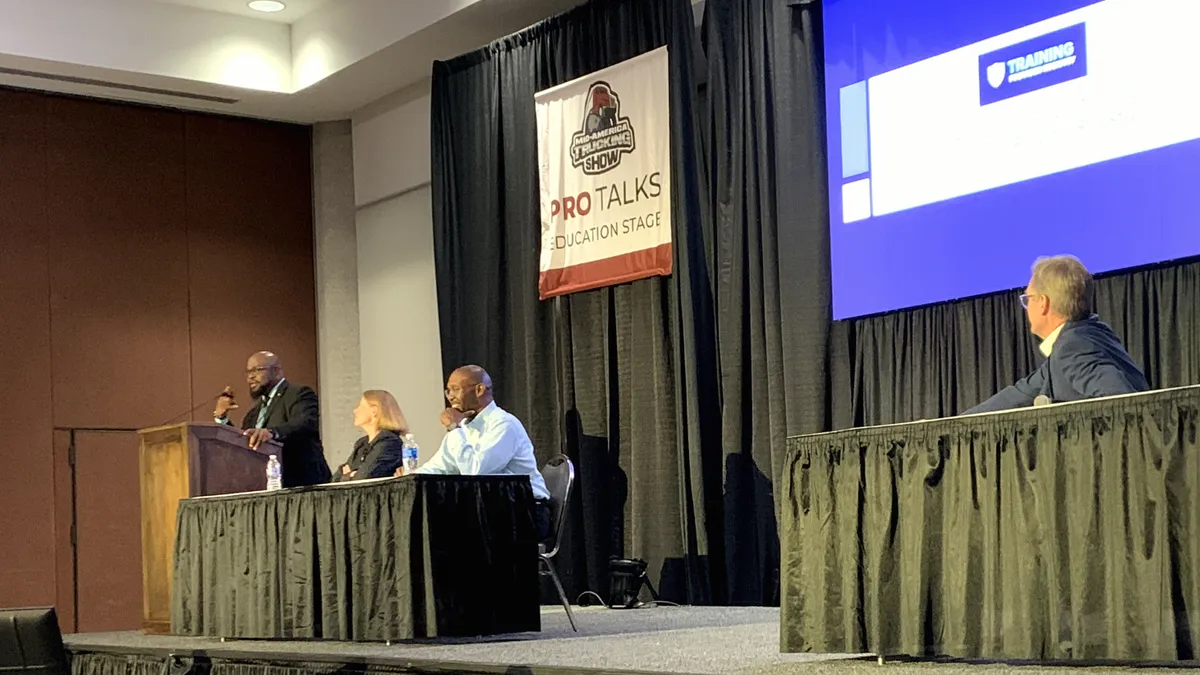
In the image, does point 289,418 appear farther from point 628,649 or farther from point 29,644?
point 29,644

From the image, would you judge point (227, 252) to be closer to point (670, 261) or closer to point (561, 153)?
point (561, 153)

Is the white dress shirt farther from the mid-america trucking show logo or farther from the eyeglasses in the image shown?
the mid-america trucking show logo

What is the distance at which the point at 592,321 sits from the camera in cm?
756

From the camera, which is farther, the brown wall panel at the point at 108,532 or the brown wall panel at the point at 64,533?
the brown wall panel at the point at 108,532

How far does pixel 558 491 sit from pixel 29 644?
2671 mm

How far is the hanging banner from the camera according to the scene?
23.3 ft

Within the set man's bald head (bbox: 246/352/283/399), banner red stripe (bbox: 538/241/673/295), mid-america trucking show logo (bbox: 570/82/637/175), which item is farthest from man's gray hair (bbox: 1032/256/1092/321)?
man's bald head (bbox: 246/352/283/399)

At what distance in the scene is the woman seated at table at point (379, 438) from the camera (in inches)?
238

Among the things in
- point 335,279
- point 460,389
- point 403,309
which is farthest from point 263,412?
point 335,279

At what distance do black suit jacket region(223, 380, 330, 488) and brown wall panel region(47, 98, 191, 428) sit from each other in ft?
8.57

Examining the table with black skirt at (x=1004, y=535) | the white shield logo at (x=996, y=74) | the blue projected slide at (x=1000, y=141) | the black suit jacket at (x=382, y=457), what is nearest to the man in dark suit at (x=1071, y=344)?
the table with black skirt at (x=1004, y=535)

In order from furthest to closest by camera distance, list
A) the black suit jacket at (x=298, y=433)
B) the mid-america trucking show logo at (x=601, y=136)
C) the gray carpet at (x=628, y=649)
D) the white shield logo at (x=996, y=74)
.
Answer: the mid-america trucking show logo at (x=601, y=136)
the black suit jacket at (x=298, y=433)
the white shield logo at (x=996, y=74)
the gray carpet at (x=628, y=649)

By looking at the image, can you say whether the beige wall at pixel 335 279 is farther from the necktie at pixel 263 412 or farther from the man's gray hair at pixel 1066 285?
the man's gray hair at pixel 1066 285

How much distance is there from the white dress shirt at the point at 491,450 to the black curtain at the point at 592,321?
1599 millimetres
